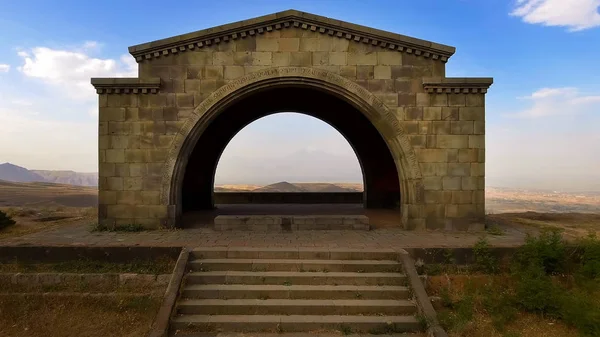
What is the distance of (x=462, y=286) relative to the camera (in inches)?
322

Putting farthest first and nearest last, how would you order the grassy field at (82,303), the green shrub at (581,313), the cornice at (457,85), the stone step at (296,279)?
the cornice at (457,85)
the stone step at (296,279)
the grassy field at (82,303)
the green shrub at (581,313)

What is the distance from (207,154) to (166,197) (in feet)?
21.8

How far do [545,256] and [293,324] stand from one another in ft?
19.8

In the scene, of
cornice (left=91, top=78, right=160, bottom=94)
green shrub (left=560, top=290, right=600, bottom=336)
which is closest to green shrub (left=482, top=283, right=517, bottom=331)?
green shrub (left=560, top=290, right=600, bottom=336)

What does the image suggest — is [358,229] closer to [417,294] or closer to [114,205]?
[417,294]

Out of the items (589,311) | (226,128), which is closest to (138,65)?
(226,128)

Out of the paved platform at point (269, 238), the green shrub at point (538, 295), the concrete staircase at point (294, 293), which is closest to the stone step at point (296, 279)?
the concrete staircase at point (294, 293)

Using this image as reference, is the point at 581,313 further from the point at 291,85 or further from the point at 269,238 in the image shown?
the point at 291,85

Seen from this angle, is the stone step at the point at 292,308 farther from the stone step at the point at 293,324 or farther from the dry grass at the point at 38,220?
the dry grass at the point at 38,220

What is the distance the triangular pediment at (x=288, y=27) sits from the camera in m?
11.8

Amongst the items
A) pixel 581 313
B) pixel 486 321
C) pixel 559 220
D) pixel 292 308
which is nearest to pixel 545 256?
pixel 581 313

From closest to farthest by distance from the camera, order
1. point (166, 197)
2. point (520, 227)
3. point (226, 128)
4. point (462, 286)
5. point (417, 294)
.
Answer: point (417, 294) < point (462, 286) < point (166, 197) < point (520, 227) < point (226, 128)

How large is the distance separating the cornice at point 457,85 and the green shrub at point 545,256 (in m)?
5.16

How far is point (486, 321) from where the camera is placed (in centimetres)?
708
